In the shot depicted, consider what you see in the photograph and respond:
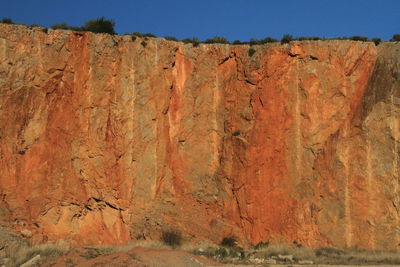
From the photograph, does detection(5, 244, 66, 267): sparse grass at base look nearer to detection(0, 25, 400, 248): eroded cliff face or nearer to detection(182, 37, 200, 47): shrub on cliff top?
detection(0, 25, 400, 248): eroded cliff face

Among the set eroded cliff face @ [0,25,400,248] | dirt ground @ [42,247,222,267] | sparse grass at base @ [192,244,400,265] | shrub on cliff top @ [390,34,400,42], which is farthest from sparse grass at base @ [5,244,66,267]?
shrub on cliff top @ [390,34,400,42]

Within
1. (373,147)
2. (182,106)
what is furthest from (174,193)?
(373,147)

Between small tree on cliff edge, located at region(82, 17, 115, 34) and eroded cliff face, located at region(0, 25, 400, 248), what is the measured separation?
3.11 feet

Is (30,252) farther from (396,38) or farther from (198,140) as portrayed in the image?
(396,38)

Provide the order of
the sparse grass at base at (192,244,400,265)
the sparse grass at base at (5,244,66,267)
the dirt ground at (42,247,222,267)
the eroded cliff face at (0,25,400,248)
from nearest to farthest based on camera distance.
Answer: the dirt ground at (42,247,222,267) → the sparse grass at base at (5,244,66,267) → the sparse grass at base at (192,244,400,265) → the eroded cliff face at (0,25,400,248)

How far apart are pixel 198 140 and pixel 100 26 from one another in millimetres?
6368

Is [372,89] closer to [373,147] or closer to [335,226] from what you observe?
[373,147]

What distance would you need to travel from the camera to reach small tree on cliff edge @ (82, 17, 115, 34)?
23.4 metres

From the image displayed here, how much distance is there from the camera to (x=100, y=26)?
23.4 m

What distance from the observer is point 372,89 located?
2288 cm

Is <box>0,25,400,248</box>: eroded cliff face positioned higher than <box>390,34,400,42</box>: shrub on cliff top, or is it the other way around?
<box>390,34,400,42</box>: shrub on cliff top

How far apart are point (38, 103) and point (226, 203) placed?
28.0 feet

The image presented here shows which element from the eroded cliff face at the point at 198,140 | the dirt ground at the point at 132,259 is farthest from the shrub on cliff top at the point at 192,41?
the dirt ground at the point at 132,259

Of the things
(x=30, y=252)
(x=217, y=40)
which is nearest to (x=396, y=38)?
(x=217, y=40)
